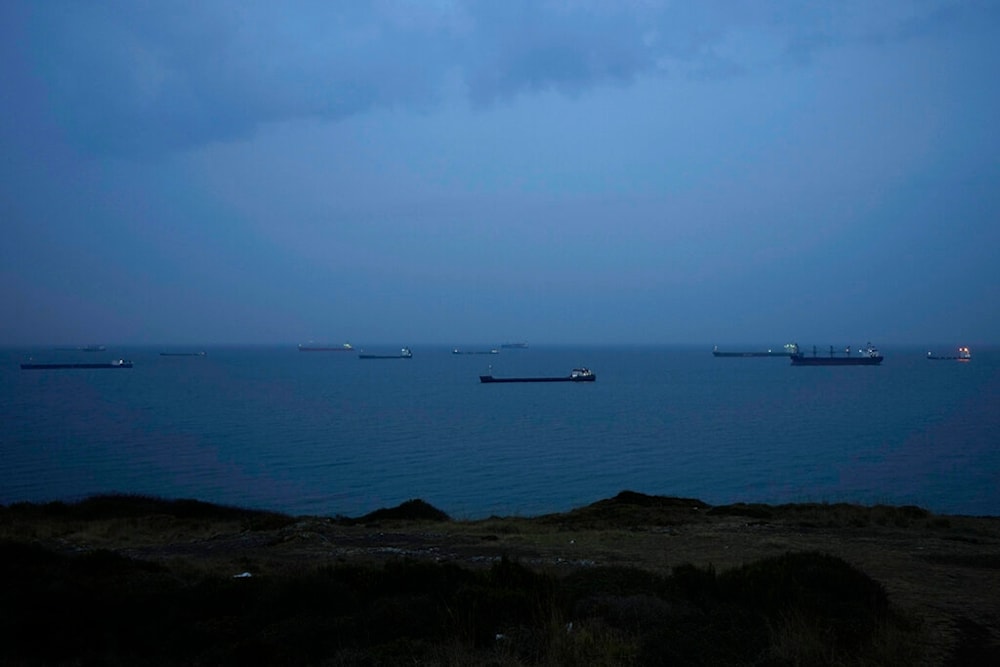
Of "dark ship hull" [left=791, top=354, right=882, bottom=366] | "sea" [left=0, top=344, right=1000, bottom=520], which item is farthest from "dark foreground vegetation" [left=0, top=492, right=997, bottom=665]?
"dark ship hull" [left=791, top=354, right=882, bottom=366]

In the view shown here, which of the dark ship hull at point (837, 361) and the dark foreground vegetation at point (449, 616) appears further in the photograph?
the dark ship hull at point (837, 361)

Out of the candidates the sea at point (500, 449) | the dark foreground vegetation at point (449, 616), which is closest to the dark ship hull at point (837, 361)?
the sea at point (500, 449)

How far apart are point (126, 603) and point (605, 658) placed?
19.4 ft

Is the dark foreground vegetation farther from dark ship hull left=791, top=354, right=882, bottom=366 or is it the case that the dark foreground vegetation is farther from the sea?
dark ship hull left=791, top=354, right=882, bottom=366

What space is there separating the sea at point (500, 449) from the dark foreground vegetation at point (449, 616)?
67.0 ft

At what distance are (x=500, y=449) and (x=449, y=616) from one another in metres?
41.3

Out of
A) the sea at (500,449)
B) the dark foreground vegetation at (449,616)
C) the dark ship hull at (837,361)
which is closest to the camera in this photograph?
the dark foreground vegetation at (449,616)

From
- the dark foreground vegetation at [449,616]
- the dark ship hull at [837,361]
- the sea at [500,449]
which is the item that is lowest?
the sea at [500,449]

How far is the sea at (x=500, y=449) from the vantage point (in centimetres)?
3569

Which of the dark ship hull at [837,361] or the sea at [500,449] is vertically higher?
the dark ship hull at [837,361]

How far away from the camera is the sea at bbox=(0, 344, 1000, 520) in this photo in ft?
117

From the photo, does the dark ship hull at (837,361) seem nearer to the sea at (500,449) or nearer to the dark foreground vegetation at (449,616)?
the sea at (500,449)

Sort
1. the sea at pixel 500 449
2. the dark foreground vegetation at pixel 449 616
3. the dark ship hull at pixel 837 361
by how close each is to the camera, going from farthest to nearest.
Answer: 1. the dark ship hull at pixel 837 361
2. the sea at pixel 500 449
3. the dark foreground vegetation at pixel 449 616

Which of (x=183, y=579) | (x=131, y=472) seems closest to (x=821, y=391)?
(x=131, y=472)
